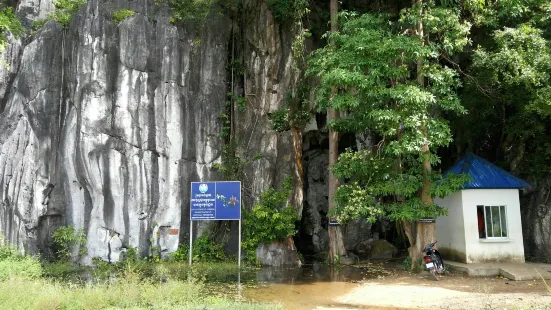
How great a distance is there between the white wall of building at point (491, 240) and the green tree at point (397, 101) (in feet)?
4.85

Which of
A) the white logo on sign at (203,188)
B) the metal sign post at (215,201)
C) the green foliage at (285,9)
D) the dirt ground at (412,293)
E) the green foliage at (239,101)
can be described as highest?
the green foliage at (285,9)

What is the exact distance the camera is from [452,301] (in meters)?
9.09

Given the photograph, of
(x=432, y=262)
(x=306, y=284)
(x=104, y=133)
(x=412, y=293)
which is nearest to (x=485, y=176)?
(x=432, y=262)

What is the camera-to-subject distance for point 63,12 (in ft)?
58.0

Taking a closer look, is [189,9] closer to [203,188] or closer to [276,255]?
[203,188]

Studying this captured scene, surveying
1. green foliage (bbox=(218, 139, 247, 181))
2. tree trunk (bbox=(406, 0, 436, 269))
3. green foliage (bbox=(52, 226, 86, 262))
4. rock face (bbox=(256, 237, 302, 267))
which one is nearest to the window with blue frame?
tree trunk (bbox=(406, 0, 436, 269))

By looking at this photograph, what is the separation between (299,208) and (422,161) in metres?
5.09

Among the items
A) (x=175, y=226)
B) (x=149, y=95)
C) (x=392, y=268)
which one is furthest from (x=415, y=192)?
(x=149, y=95)

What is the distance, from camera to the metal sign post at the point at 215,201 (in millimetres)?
14906

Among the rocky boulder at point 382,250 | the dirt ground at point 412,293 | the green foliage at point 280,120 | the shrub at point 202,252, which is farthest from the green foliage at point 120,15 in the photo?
the rocky boulder at point 382,250

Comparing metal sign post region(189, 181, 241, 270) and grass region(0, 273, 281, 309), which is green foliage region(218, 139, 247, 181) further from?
grass region(0, 273, 281, 309)

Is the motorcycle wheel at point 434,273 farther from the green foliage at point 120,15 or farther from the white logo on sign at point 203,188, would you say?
the green foliage at point 120,15

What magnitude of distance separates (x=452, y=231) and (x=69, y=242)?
12.6 metres

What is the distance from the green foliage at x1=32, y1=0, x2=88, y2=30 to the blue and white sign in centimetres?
820
